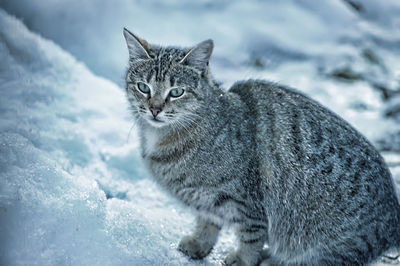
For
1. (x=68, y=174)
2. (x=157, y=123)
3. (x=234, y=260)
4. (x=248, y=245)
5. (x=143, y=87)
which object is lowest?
(x=234, y=260)

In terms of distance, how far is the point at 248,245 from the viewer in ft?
7.31

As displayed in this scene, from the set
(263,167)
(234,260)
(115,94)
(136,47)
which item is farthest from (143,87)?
(115,94)

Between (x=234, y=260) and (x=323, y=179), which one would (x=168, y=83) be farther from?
(x=234, y=260)

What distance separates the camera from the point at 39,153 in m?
2.26

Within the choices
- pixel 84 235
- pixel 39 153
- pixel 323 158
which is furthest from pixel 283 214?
pixel 39 153

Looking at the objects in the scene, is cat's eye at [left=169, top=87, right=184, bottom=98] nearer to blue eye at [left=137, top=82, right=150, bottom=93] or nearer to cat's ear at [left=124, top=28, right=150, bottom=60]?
blue eye at [left=137, top=82, right=150, bottom=93]

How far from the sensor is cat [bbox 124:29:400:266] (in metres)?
2.11

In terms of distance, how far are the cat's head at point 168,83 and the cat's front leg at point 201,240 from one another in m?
0.66

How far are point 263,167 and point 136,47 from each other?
3.05 ft

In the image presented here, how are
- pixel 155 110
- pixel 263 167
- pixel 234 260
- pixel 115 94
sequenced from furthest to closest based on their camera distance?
pixel 115 94, pixel 234 260, pixel 263 167, pixel 155 110

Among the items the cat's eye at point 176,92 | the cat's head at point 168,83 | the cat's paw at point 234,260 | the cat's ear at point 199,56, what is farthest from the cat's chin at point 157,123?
the cat's paw at point 234,260

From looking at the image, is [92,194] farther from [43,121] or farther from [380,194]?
[380,194]

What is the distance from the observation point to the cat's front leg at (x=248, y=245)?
7.17ft

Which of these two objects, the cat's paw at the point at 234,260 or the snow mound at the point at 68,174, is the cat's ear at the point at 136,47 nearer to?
the snow mound at the point at 68,174
